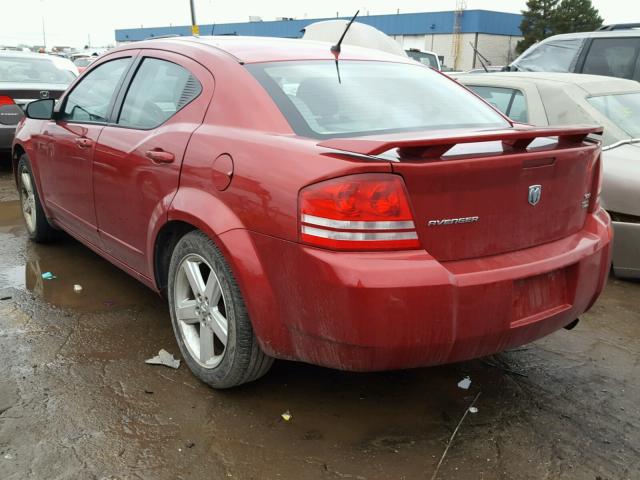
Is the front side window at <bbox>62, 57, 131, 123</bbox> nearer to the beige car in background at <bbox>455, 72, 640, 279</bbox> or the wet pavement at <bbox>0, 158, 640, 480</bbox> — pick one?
the wet pavement at <bbox>0, 158, 640, 480</bbox>

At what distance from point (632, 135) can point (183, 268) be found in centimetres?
361

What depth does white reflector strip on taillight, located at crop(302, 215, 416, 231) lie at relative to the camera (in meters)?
2.14

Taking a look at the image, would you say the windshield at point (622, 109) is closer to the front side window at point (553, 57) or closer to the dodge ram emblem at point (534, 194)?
the front side window at point (553, 57)

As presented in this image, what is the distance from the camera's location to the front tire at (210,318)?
258cm

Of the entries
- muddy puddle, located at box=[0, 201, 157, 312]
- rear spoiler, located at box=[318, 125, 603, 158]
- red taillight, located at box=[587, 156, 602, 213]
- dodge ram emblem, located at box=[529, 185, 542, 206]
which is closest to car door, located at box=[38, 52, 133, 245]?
muddy puddle, located at box=[0, 201, 157, 312]

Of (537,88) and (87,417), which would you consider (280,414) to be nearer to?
(87,417)

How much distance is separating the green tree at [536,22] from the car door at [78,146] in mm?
51158

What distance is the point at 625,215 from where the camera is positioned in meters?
4.15

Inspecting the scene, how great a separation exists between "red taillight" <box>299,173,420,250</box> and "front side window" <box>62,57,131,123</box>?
78.7 inches

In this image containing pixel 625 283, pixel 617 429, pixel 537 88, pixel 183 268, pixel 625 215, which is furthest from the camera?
pixel 537 88

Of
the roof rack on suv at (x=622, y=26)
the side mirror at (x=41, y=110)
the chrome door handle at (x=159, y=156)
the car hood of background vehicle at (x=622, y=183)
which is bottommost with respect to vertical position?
the car hood of background vehicle at (x=622, y=183)

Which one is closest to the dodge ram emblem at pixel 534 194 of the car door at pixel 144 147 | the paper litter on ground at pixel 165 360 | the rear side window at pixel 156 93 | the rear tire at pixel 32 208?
the car door at pixel 144 147

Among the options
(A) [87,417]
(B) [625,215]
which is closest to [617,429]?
(B) [625,215]

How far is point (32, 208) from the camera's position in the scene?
4977 mm
